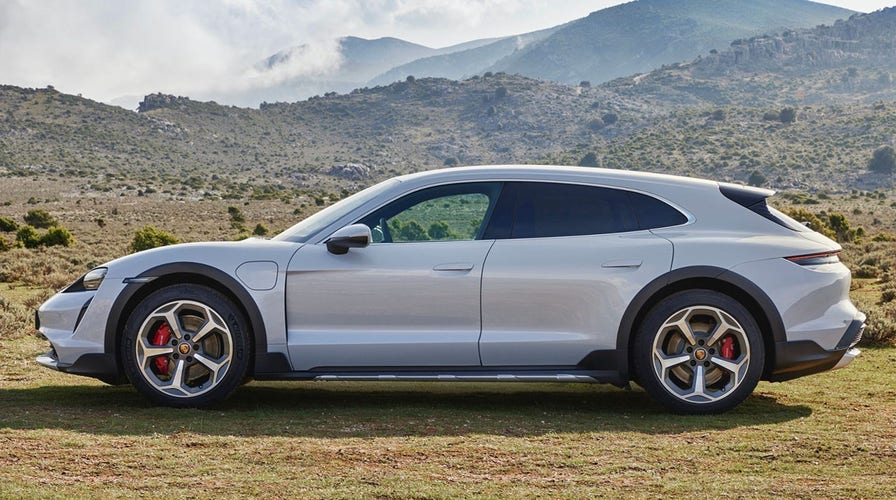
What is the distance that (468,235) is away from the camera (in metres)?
6.24

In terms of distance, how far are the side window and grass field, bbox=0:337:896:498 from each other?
111 centimetres

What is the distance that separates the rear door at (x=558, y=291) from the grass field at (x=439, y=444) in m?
0.43

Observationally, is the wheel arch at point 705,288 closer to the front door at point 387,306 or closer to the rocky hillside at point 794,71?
the front door at point 387,306

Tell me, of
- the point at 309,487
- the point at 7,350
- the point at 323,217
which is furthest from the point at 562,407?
the point at 7,350

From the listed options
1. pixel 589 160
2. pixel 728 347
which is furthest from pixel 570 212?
pixel 589 160

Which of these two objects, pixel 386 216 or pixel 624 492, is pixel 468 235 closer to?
pixel 386 216

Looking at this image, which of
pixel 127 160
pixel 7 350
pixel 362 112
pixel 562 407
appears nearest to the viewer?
pixel 562 407

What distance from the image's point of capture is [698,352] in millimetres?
6141

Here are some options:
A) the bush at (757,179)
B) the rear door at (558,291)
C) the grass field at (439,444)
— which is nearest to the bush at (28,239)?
the grass field at (439,444)

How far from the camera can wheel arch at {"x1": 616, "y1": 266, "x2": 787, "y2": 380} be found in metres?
6.11

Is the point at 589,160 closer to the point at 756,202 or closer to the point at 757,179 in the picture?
the point at 757,179

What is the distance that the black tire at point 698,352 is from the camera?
6102 millimetres

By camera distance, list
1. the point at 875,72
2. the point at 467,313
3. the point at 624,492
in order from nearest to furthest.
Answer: the point at 624,492 < the point at 467,313 < the point at 875,72

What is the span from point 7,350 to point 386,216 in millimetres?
4590
